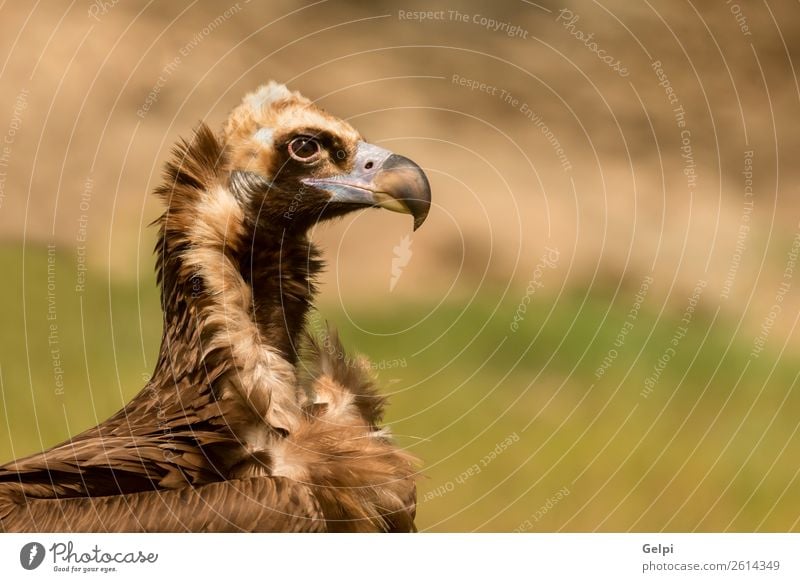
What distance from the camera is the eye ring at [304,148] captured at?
1.72 m

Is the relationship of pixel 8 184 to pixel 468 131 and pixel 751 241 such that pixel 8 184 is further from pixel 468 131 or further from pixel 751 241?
pixel 751 241

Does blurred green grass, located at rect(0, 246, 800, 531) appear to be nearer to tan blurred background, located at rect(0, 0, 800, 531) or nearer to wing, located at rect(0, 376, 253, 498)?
tan blurred background, located at rect(0, 0, 800, 531)

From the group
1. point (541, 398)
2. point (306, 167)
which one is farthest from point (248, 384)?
point (541, 398)

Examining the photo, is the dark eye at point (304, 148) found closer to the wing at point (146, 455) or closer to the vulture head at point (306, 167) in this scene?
the vulture head at point (306, 167)

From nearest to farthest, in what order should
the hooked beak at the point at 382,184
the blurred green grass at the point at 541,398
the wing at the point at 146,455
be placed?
the wing at the point at 146,455
the hooked beak at the point at 382,184
the blurred green grass at the point at 541,398

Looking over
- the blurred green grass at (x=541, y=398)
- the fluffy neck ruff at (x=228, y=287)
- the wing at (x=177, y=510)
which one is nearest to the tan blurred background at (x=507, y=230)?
the blurred green grass at (x=541, y=398)

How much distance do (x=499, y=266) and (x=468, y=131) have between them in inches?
11.6

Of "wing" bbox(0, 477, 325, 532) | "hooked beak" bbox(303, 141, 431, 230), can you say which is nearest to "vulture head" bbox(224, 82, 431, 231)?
"hooked beak" bbox(303, 141, 431, 230)

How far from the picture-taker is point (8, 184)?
1.89 meters

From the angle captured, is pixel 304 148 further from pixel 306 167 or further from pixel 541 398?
pixel 541 398

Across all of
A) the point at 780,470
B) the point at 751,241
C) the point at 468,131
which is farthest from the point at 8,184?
the point at 780,470

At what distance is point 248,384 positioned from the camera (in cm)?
165
